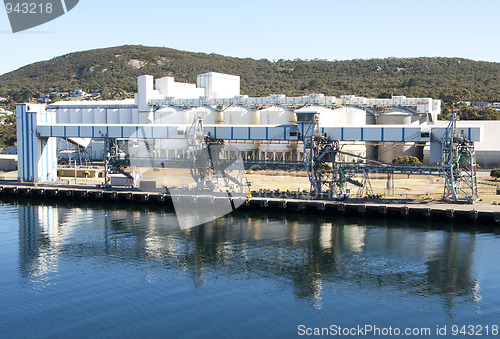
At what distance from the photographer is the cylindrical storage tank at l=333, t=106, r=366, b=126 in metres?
81.5

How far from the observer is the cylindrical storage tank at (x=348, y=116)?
81.5m

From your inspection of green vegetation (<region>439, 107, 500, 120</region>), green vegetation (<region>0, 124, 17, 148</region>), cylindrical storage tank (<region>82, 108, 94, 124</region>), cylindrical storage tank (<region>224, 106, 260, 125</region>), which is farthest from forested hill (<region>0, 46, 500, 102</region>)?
cylindrical storage tank (<region>82, 108, 94, 124</region>)

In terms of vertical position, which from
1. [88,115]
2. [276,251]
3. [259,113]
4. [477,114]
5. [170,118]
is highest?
[477,114]

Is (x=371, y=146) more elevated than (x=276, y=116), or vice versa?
(x=276, y=116)

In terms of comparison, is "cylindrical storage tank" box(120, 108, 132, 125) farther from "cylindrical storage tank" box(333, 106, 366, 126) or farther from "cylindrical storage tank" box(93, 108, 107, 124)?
"cylindrical storage tank" box(333, 106, 366, 126)

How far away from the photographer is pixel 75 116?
99.1m

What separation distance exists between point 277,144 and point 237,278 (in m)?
50.9

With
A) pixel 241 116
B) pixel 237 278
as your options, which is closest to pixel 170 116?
pixel 241 116

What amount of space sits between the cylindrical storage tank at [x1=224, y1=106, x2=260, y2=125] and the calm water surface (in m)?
38.9

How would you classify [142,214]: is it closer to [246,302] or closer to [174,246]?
[174,246]

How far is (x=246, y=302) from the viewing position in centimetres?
2903

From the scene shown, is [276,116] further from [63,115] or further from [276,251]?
[276,251]

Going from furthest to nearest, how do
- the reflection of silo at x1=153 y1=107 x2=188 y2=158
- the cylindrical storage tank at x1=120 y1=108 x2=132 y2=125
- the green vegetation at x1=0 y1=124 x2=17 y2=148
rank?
1. the green vegetation at x1=0 y1=124 x2=17 y2=148
2. the cylindrical storage tank at x1=120 y1=108 x2=132 y2=125
3. the reflection of silo at x1=153 y1=107 x2=188 y2=158

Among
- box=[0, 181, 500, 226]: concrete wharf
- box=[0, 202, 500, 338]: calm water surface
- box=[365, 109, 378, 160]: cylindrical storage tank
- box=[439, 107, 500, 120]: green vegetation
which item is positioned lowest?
box=[0, 202, 500, 338]: calm water surface
